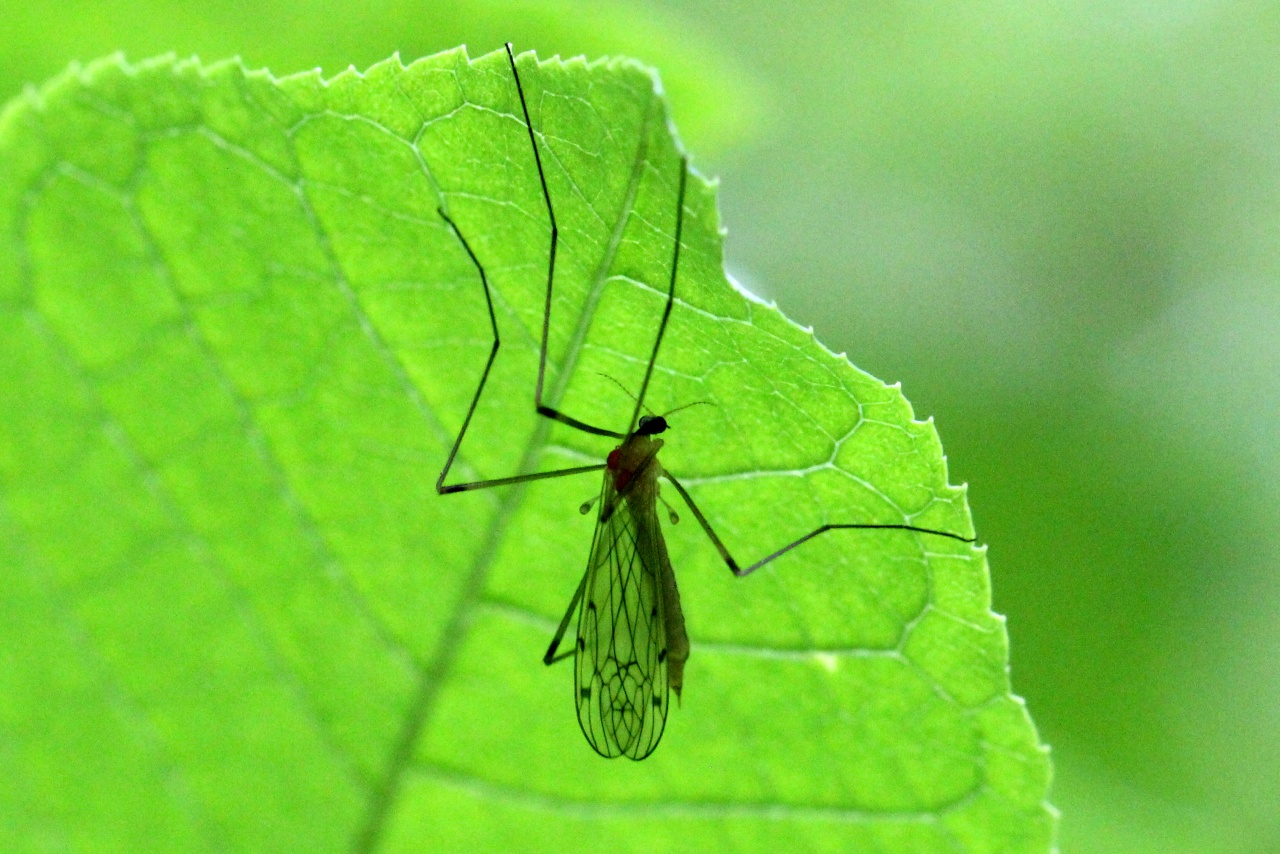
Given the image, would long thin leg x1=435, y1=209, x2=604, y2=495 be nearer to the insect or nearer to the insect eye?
the insect

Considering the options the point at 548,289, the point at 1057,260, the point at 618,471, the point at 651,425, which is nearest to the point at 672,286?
the point at 548,289

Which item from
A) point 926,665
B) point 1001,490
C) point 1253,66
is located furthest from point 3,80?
point 1253,66

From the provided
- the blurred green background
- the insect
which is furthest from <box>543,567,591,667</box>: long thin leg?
the blurred green background

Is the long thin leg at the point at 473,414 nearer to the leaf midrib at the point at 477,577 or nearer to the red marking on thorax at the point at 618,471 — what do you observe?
the leaf midrib at the point at 477,577

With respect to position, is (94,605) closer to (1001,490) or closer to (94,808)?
(94,808)

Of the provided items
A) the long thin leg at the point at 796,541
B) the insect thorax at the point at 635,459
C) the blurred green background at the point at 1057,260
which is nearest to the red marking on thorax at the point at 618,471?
the insect thorax at the point at 635,459

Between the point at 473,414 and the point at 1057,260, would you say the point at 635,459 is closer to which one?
the point at 473,414
